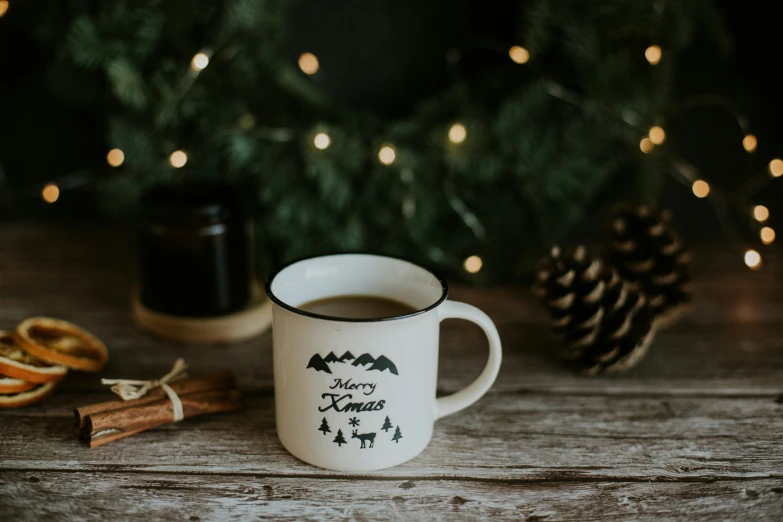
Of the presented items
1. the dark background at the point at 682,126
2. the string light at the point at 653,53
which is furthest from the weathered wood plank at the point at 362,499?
the dark background at the point at 682,126

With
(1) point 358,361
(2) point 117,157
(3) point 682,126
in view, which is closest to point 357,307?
(1) point 358,361

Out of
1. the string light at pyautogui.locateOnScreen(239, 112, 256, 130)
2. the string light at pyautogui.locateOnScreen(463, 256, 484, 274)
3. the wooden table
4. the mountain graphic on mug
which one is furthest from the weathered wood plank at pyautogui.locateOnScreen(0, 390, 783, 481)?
the string light at pyautogui.locateOnScreen(239, 112, 256, 130)

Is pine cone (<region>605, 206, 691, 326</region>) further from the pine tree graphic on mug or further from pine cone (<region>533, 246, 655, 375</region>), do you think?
the pine tree graphic on mug

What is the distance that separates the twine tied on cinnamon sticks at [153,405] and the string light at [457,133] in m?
0.47

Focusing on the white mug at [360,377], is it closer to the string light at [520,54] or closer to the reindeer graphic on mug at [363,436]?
the reindeer graphic on mug at [363,436]

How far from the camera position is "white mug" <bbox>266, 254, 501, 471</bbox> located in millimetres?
619

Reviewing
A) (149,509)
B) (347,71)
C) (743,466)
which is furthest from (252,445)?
(347,71)

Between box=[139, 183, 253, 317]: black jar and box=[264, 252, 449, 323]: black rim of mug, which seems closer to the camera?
box=[264, 252, 449, 323]: black rim of mug

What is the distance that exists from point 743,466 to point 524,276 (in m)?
0.50

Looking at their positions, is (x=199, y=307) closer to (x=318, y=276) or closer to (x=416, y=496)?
(x=318, y=276)

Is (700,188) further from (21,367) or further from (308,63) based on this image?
(21,367)

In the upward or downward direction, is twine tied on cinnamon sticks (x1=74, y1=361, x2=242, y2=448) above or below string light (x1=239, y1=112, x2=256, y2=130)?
below

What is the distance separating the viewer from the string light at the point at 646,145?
1055mm

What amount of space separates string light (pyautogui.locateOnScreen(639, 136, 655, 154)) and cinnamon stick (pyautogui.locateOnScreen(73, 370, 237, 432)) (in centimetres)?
70
